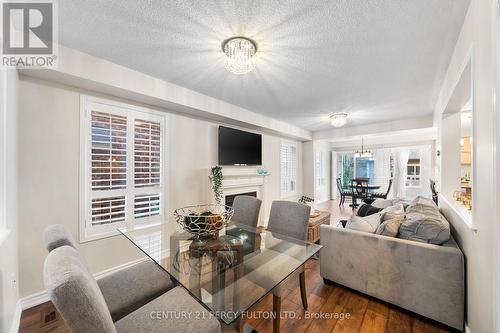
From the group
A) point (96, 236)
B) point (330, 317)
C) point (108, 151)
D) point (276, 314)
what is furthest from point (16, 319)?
point (330, 317)

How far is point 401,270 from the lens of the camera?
1.83 meters

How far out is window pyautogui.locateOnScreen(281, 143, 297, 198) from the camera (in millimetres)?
5721

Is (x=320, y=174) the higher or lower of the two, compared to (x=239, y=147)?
lower

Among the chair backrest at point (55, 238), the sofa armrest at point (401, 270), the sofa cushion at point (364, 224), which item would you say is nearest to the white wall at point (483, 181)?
the sofa armrest at point (401, 270)

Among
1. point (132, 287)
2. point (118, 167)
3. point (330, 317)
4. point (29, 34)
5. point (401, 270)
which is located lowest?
point (330, 317)

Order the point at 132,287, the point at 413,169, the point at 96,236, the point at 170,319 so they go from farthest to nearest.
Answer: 1. the point at 413,169
2. the point at 96,236
3. the point at 132,287
4. the point at 170,319

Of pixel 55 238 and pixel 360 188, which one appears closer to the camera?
pixel 55 238

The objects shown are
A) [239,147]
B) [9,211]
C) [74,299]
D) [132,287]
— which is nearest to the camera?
[74,299]

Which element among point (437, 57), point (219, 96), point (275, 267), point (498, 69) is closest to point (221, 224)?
point (275, 267)

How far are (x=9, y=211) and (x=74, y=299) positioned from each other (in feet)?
5.36

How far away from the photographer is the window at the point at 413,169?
723 centimetres

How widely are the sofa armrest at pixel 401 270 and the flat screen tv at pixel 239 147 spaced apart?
226 cm

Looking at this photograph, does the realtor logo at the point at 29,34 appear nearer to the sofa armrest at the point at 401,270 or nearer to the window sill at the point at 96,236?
the window sill at the point at 96,236

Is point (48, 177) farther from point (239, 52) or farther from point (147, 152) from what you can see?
point (239, 52)
